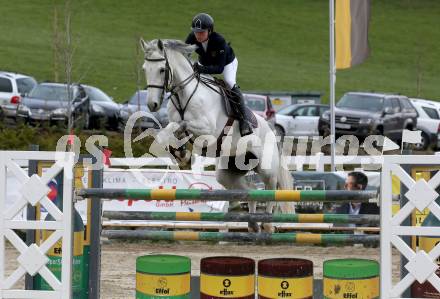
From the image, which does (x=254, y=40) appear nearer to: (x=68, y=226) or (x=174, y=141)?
(x=174, y=141)

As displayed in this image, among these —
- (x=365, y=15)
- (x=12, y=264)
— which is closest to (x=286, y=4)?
(x=365, y=15)

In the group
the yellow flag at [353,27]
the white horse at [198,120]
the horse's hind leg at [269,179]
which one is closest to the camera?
the white horse at [198,120]

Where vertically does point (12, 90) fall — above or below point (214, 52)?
below

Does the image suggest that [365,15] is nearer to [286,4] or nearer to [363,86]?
[363,86]

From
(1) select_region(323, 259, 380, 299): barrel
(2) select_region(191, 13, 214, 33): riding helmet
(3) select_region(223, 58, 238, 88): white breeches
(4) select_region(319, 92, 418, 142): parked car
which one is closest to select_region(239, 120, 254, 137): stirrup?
(3) select_region(223, 58, 238, 88): white breeches

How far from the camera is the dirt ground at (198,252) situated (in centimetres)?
975

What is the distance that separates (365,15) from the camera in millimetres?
13398

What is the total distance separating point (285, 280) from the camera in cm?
507

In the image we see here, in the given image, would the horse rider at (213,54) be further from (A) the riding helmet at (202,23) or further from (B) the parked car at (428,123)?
(B) the parked car at (428,123)

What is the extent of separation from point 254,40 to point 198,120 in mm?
38544

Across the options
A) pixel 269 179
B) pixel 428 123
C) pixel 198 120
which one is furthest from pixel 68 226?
pixel 428 123

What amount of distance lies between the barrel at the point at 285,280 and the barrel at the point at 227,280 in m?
0.08

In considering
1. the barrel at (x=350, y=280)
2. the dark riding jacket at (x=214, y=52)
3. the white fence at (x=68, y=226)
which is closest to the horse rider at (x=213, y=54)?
the dark riding jacket at (x=214, y=52)

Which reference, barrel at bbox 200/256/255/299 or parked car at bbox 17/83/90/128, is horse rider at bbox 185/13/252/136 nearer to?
barrel at bbox 200/256/255/299
